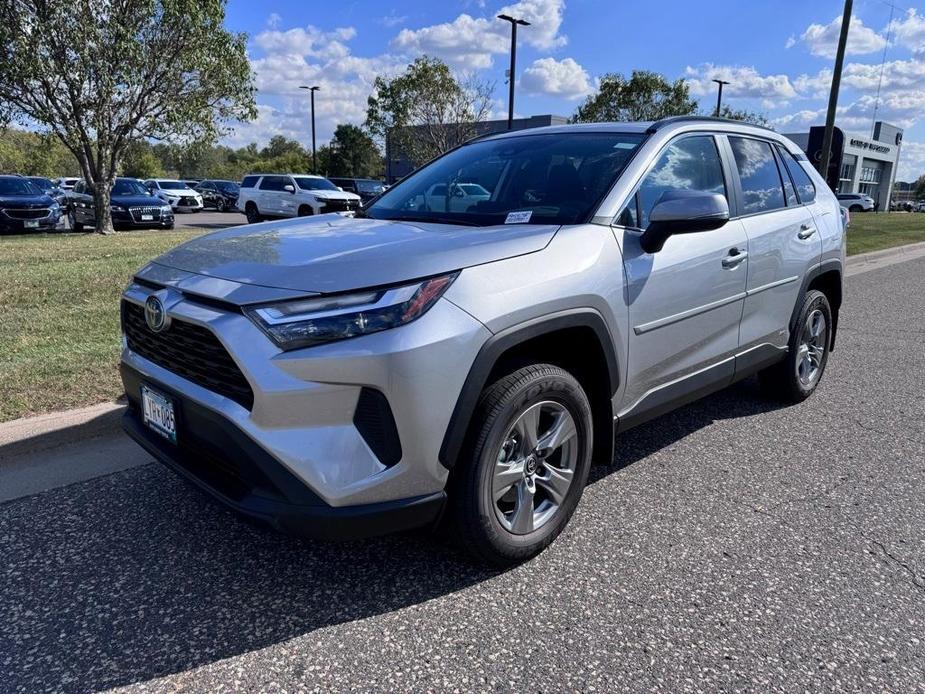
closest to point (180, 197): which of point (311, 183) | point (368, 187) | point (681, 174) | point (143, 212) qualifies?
point (368, 187)

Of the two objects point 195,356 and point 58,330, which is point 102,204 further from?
point 195,356

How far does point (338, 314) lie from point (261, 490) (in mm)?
646

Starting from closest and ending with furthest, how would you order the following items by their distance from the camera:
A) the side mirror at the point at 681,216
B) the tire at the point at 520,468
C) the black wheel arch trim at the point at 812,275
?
the tire at the point at 520,468 → the side mirror at the point at 681,216 → the black wheel arch trim at the point at 812,275

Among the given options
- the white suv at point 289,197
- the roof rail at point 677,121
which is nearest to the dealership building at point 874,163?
the white suv at point 289,197

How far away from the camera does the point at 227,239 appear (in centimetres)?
311

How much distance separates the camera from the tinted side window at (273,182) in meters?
22.7

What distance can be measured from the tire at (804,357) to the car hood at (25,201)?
55.4 ft

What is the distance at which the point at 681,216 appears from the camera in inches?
114

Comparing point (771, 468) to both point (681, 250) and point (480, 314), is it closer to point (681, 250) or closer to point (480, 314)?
point (681, 250)

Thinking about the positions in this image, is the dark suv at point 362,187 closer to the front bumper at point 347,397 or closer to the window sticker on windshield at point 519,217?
the window sticker on windshield at point 519,217

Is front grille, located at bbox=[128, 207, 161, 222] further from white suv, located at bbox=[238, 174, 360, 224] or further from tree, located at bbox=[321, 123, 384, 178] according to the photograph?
tree, located at bbox=[321, 123, 384, 178]

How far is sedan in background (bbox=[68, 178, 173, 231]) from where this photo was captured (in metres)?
18.0

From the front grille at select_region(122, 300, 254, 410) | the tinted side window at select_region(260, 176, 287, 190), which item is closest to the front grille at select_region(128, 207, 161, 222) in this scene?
the tinted side window at select_region(260, 176, 287, 190)

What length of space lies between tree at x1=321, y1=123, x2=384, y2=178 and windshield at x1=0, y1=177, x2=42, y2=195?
41.9 metres
